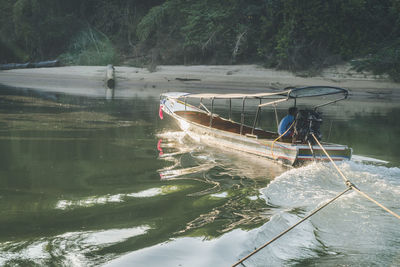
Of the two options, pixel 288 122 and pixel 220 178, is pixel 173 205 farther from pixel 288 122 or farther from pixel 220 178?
pixel 288 122

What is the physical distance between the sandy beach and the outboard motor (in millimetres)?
13804

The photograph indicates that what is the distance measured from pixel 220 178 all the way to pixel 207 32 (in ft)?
70.0

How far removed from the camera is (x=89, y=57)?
28875 mm

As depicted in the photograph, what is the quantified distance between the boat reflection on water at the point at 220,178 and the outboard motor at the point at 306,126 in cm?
68

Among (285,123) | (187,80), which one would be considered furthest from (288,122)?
(187,80)

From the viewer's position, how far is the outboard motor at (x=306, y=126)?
802cm

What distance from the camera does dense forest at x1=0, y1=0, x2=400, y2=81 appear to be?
23.7 metres

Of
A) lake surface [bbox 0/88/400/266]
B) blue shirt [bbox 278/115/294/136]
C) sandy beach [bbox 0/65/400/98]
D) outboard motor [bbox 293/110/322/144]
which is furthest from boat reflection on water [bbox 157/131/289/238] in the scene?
sandy beach [bbox 0/65/400/98]

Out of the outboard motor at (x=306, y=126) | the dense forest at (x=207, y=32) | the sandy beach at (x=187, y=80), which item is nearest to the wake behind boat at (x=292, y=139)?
the outboard motor at (x=306, y=126)

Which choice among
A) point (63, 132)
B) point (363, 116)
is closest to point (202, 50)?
point (363, 116)

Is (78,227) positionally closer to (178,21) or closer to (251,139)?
(251,139)

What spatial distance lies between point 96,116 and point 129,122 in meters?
1.37

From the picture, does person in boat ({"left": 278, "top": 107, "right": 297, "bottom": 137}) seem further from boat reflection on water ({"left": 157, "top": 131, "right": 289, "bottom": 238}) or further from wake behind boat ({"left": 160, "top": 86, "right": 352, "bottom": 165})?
boat reflection on water ({"left": 157, "top": 131, "right": 289, "bottom": 238})

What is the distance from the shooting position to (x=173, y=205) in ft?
17.7
